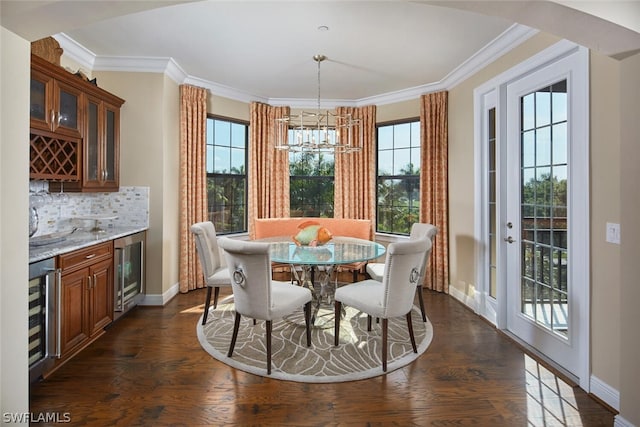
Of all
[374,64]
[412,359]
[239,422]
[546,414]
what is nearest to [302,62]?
[374,64]

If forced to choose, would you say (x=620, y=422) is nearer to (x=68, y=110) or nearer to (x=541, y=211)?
(x=541, y=211)

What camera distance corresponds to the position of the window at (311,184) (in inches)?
229

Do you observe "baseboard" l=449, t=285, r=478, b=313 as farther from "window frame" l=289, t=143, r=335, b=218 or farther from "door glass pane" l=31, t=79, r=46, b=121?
"door glass pane" l=31, t=79, r=46, b=121

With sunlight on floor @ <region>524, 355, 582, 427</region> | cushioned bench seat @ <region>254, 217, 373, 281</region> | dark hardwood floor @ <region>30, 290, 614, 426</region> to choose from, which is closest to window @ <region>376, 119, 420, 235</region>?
cushioned bench seat @ <region>254, 217, 373, 281</region>

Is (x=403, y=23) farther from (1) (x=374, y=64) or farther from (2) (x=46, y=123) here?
(2) (x=46, y=123)

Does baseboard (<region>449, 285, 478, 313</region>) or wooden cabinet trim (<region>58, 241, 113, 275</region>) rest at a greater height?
wooden cabinet trim (<region>58, 241, 113, 275</region>)

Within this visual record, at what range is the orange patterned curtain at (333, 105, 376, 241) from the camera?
549cm

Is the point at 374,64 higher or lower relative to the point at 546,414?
higher

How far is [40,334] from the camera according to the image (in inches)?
92.7

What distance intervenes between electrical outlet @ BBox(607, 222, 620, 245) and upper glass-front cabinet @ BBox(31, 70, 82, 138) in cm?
397

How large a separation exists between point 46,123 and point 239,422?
2.63 meters

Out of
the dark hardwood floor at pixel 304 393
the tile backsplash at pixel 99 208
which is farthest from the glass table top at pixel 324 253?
the tile backsplash at pixel 99 208

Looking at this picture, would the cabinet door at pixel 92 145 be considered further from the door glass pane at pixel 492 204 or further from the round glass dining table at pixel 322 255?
the door glass pane at pixel 492 204

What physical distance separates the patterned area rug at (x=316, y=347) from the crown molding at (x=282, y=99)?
2.76m
